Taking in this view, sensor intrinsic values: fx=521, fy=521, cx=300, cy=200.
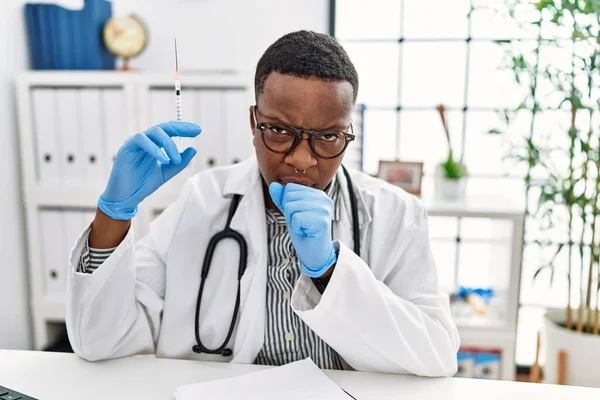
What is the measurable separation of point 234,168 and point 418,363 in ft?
2.10

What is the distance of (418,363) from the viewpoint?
0.96m

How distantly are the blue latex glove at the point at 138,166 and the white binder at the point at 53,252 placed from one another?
55.2 inches

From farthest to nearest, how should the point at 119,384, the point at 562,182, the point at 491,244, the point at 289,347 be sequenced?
the point at 491,244 → the point at 562,182 → the point at 289,347 → the point at 119,384

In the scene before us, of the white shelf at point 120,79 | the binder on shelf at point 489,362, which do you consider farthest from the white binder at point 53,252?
the binder on shelf at point 489,362

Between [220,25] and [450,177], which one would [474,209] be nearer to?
[450,177]

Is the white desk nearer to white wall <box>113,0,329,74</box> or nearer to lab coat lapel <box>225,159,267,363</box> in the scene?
lab coat lapel <box>225,159,267,363</box>

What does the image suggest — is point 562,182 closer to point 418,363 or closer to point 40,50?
point 418,363

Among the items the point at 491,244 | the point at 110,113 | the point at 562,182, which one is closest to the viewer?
the point at 562,182

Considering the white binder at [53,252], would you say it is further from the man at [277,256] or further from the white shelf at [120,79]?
the man at [277,256]

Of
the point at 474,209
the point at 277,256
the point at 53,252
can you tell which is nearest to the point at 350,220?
the point at 277,256

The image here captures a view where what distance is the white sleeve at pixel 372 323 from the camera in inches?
36.8

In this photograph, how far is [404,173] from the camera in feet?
7.00

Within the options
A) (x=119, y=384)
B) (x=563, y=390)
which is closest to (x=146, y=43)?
(x=119, y=384)

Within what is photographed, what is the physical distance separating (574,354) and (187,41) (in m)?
2.06
